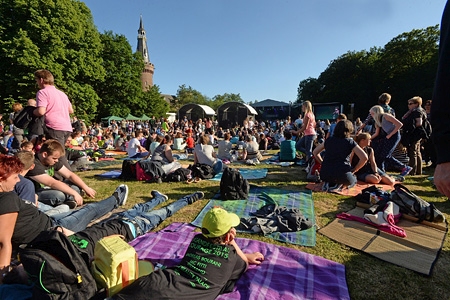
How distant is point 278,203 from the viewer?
4.72 metres

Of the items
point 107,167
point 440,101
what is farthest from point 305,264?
point 107,167

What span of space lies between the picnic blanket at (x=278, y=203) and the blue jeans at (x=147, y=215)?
462 mm

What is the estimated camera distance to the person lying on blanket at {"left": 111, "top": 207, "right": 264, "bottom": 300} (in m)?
1.83

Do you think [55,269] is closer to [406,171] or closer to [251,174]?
[251,174]

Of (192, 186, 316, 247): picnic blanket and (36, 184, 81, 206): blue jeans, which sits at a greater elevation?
(36, 184, 81, 206): blue jeans

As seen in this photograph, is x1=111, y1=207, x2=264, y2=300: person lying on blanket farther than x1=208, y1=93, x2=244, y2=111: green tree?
No

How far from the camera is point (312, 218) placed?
4.01 meters

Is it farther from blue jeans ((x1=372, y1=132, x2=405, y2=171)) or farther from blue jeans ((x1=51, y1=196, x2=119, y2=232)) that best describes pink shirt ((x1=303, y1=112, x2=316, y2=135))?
blue jeans ((x1=51, y1=196, x2=119, y2=232))

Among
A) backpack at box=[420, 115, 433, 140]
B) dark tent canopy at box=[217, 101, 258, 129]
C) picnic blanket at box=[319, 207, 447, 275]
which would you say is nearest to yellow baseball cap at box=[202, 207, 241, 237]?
picnic blanket at box=[319, 207, 447, 275]

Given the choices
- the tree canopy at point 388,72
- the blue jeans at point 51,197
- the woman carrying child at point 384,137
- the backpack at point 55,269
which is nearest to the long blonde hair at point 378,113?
the woman carrying child at point 384,137

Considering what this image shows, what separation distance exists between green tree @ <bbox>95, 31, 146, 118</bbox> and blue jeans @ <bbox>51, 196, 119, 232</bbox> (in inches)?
1196

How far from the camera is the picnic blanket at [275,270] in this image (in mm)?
2324

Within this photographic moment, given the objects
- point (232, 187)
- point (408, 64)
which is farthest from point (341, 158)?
point (408, 64)

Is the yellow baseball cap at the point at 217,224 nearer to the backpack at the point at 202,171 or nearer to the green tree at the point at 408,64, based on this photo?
the backpack at the point at 202,171
